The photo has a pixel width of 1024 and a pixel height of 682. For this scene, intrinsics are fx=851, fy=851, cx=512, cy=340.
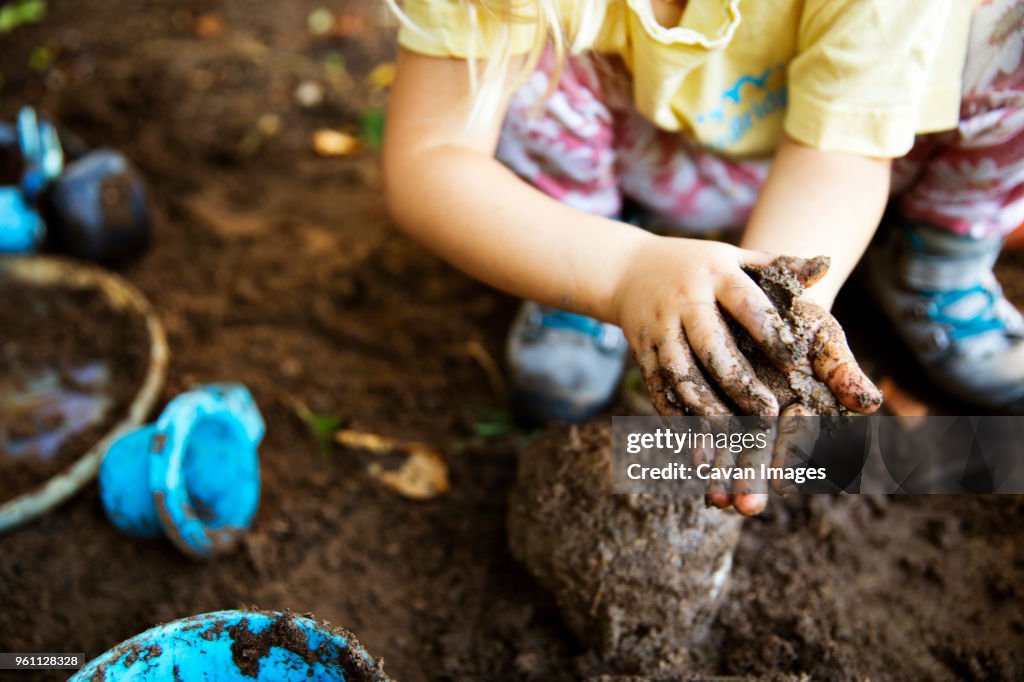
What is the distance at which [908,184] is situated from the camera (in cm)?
158

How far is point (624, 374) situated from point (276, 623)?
102cm

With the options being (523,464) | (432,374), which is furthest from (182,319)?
(523,464)

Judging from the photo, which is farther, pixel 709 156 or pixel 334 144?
pixel 334 144

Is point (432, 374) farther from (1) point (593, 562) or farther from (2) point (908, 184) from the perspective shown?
(2) point (908, 184)

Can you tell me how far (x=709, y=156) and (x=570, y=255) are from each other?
0.50 meters

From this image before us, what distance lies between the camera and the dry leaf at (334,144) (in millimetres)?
2402

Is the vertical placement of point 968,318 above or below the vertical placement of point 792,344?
below

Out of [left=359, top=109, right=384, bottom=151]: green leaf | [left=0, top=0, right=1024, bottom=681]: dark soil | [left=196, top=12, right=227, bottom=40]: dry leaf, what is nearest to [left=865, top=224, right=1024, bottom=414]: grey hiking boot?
[left=0, top=0, right=1024, bottom=681]: dark soil

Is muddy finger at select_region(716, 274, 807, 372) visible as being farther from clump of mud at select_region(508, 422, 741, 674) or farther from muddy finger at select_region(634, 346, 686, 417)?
clump of mud at select_region(508, 422, 741, 674)

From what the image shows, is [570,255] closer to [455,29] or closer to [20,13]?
[455,29]

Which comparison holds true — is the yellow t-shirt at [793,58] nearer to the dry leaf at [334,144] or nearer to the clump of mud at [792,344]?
the clump of mud at [792,344]

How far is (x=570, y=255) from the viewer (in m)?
1.25

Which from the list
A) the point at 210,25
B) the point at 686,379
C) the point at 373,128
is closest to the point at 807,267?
the point at 686,379

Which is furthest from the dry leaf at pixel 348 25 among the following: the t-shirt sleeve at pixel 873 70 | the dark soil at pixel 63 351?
the t-shirt sleeve at pixel 873 70
